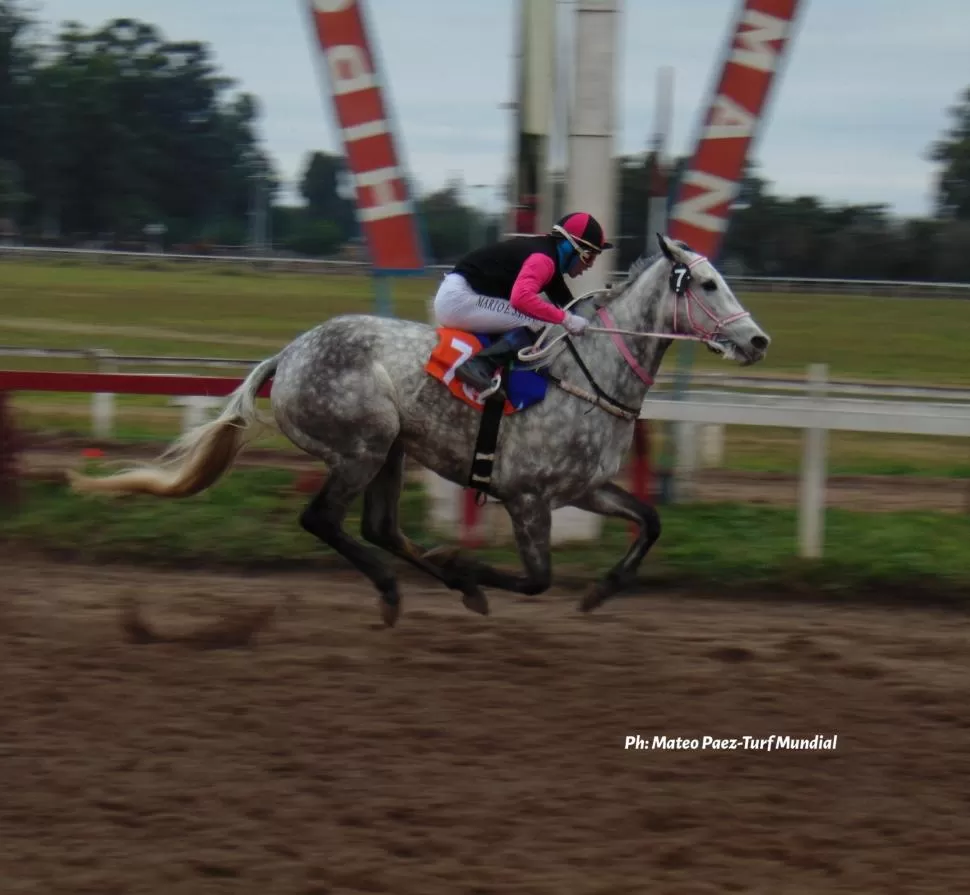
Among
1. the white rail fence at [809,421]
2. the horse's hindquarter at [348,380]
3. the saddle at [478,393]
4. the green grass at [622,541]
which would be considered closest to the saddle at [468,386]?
the saddle at [478,393]

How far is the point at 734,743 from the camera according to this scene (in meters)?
4.95

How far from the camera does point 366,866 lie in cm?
384

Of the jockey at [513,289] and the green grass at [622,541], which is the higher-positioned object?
the jockey at [513,289]

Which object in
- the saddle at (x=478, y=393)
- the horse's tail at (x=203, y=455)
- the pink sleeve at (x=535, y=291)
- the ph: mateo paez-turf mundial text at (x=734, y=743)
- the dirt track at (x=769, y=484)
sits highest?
the pink sleeve at (x=535, y=291)

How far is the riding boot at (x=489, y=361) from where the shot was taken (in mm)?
6277

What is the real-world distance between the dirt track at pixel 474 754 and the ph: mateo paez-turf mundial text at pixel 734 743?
0.06 metres

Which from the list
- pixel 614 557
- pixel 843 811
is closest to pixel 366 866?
pixel 843 811

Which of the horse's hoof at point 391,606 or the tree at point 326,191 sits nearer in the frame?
the horse's hoof at point 391,606

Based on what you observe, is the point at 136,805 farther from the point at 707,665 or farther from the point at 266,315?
the point at 266,315

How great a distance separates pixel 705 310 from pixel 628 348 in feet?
1.34

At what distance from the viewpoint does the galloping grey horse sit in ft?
20.7

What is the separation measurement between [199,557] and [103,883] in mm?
4409

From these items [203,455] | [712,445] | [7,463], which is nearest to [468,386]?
[203,455]

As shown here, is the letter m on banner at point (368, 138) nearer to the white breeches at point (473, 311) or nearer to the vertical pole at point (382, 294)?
the vertical pole at point (382, 294)
